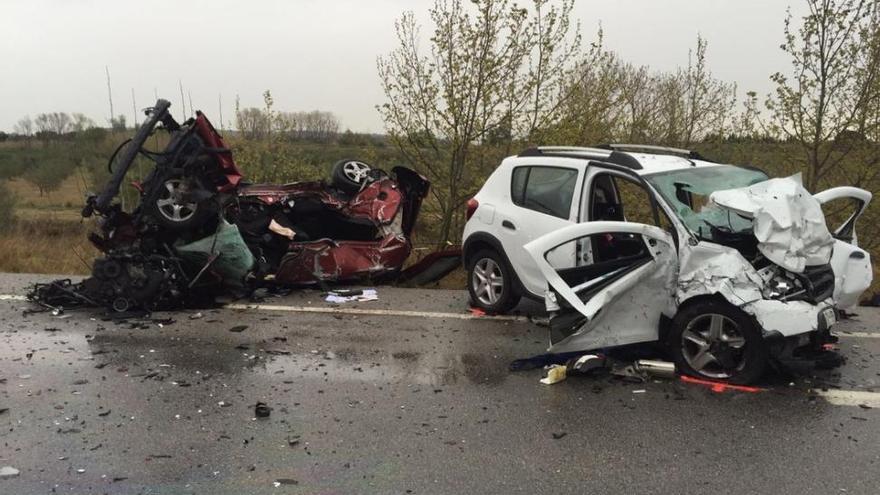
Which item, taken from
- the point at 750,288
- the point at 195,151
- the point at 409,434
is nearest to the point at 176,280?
the point at 195,151

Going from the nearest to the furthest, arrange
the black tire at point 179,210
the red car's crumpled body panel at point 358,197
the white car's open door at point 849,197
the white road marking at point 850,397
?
1. the white road marking at point 850,397
2. the white car's open door at point 849,197
3. the black tire at point 179,210
4. the red car's crumpled body panel at point 358,197

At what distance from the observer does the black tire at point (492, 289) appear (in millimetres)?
6922

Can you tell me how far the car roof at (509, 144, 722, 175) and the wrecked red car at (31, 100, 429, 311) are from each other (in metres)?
2.82

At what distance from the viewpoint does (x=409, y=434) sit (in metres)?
3.96

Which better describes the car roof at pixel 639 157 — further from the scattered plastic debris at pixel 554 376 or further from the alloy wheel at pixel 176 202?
the alloy wheel at pixel 176 202

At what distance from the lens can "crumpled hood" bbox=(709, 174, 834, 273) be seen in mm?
4637

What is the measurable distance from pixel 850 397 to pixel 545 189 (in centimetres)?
322

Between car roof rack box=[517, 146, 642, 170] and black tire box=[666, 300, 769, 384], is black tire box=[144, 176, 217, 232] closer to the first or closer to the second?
car roof rack box=[517, 146, 642, 170]

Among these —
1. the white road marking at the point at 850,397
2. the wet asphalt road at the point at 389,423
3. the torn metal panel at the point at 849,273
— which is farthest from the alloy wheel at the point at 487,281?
the white road marking at the point at 850,397

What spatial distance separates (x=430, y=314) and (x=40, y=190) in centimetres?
2747

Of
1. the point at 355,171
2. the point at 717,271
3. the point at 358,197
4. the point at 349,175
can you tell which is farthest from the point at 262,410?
the point at 355,171

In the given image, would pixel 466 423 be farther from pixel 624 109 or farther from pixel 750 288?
pixel 624 109

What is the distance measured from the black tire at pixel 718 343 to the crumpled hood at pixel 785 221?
536 millimetres

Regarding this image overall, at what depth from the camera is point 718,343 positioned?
4.74 metres
